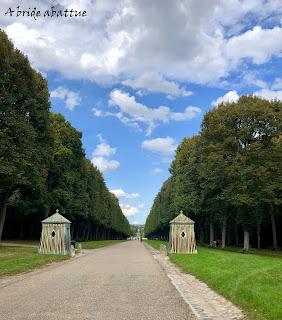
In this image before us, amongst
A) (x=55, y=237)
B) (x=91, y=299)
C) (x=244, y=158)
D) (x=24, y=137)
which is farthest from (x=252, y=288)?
(x=244, y=158)

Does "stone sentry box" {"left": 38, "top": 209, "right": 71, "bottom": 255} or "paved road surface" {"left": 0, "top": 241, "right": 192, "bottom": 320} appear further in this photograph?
"stone sentry box" {"left": 38, "top": 209, "right": 71, "bottom": 255}

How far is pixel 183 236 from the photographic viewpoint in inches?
1636

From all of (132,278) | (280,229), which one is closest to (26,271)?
(132,278)

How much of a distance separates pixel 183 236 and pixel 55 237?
35.6ft

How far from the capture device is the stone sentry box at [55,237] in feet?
122

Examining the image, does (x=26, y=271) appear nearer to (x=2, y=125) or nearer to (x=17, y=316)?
(x=17, y=316)

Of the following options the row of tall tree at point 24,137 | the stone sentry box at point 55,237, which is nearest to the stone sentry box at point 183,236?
the stone sentry box at point 55,237

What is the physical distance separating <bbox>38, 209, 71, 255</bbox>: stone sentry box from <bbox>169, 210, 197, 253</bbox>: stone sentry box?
30.4 feet

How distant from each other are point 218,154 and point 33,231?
1704 inches

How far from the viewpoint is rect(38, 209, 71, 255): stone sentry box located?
1468 inches

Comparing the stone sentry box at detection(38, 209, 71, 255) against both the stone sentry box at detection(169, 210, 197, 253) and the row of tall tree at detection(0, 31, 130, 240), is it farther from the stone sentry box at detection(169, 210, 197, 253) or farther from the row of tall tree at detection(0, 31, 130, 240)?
the stone sentry box at detection(169, 210, 197, 253)

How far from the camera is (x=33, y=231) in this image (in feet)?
266

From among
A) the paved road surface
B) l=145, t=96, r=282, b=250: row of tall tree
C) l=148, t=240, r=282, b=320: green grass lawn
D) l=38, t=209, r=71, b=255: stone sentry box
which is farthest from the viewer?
l=145, t=96, r=282, b=250: row of tall tree

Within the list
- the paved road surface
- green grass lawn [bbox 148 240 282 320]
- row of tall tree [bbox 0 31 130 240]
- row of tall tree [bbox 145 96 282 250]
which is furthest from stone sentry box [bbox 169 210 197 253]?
the paved road surface
